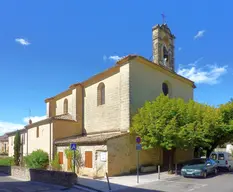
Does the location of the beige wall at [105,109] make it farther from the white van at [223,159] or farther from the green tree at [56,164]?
the white van at [223,159]

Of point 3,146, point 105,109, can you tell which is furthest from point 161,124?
point 3,146

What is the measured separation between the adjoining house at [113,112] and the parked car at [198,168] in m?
4.24

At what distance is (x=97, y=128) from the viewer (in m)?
24.7

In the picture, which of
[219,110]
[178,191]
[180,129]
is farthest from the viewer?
[219,110]

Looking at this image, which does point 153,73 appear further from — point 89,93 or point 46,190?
point 46,190

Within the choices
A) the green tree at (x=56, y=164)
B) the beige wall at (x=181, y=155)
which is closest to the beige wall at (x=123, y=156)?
the beige wall at (x=181, y=155)

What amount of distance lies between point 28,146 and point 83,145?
13.1 m

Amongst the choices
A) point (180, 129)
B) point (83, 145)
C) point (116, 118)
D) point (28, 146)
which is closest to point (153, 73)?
point (116, 118)

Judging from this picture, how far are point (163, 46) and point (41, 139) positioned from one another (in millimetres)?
15924

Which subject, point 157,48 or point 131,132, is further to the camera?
point 157,48

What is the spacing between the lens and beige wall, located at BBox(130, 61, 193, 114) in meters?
21.7

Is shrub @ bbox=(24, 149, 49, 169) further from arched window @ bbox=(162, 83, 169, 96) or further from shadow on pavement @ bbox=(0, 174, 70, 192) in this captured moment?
arched window @ bbox=(162, 83, 169, 96)

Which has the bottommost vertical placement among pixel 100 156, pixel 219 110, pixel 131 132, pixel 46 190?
pixel 46 190

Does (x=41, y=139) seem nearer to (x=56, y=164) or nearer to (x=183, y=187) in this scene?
(x=56, y=164)
